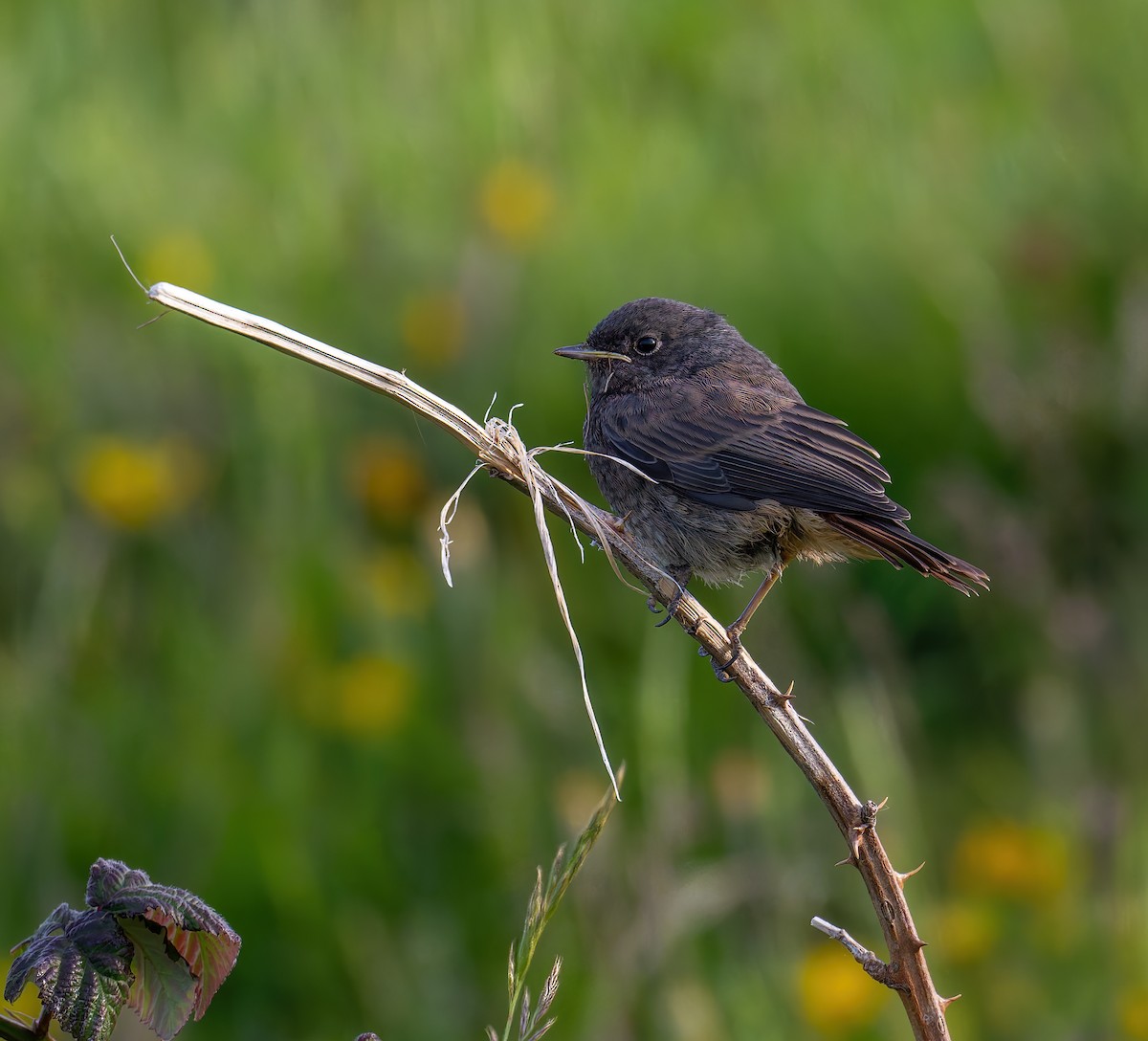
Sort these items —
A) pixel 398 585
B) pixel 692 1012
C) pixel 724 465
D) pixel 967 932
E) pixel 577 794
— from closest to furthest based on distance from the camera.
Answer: pixel 724 465 → pixel 692 1012 → pixel 577 794 → pixel 967 932 → pixel 398 585

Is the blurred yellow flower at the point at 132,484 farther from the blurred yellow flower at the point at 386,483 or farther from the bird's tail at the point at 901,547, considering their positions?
the bird's tail at the point at 901,547

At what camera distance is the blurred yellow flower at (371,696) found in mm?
4801

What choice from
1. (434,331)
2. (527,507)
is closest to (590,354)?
(527,507)

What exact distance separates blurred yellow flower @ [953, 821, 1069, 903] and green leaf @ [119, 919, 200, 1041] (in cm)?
331

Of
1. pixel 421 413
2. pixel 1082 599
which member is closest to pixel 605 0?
pixel 1082 599

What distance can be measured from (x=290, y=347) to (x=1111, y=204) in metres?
5.32

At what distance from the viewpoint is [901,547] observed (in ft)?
10.8

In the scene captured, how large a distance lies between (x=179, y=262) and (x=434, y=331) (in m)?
1.22

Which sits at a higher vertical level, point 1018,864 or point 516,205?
point 516,205

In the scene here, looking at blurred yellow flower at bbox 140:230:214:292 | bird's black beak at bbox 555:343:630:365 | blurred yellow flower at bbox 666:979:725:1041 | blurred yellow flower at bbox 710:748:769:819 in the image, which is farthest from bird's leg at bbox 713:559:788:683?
blurred yellow flower at bbox 140:230:214:292

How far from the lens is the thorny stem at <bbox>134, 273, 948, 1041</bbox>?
68.5 inches

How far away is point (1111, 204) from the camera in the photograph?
636 centimetres

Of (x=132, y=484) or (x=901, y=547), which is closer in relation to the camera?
(x=901, y=547)

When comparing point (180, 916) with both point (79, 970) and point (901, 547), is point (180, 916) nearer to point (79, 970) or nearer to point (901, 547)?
point (79, 970)
